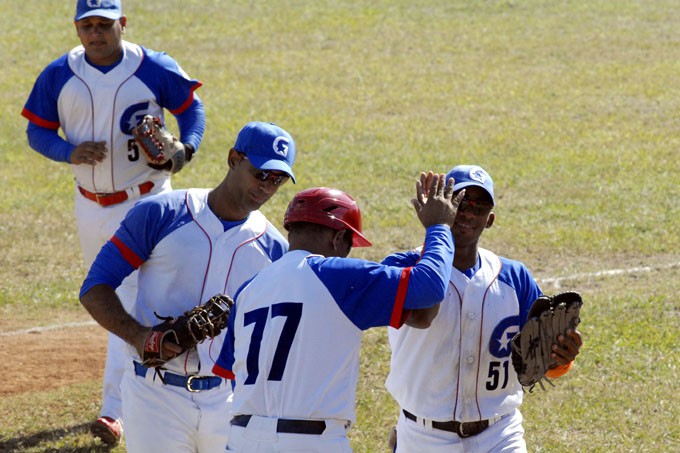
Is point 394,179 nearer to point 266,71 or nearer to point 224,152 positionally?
point 224,152

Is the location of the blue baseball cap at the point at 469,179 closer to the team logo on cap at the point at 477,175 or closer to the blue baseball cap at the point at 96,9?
the team logo on cap at the point at 477,175

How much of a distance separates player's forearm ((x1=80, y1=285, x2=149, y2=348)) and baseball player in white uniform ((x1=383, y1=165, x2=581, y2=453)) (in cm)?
121

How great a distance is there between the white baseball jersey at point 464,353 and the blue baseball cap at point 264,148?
0.67 meters

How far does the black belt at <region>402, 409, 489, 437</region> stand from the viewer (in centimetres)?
525

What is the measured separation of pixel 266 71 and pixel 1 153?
19.1ft

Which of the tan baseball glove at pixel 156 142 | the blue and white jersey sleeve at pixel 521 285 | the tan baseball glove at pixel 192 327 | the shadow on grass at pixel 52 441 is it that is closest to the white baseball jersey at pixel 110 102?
the tan baseball glove at pixel 156 142

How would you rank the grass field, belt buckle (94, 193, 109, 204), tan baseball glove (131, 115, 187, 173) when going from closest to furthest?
tan baseball glove (131, 115, 187, 173)
belt buckle (94, 193, 109, 204)
the grass field

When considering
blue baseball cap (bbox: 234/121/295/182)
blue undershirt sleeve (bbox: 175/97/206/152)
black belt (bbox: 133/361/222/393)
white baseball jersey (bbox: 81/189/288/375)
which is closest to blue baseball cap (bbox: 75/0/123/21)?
blue undershirt sleeve (bbox: 175/97/206/152)

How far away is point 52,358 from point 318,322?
16.4 feet

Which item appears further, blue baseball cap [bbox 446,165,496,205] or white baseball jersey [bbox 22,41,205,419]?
white baseball jersey [bbox 22,41,205,419]

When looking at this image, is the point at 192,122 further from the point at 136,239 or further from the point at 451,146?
the point at 451,146

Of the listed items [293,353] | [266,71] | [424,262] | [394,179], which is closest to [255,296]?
[293,353]

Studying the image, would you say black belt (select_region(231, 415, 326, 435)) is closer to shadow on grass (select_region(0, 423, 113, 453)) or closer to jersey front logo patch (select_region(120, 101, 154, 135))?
shadow on grass (select_region(0, 423, 113, 453))

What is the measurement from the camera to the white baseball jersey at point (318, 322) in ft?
14.2
